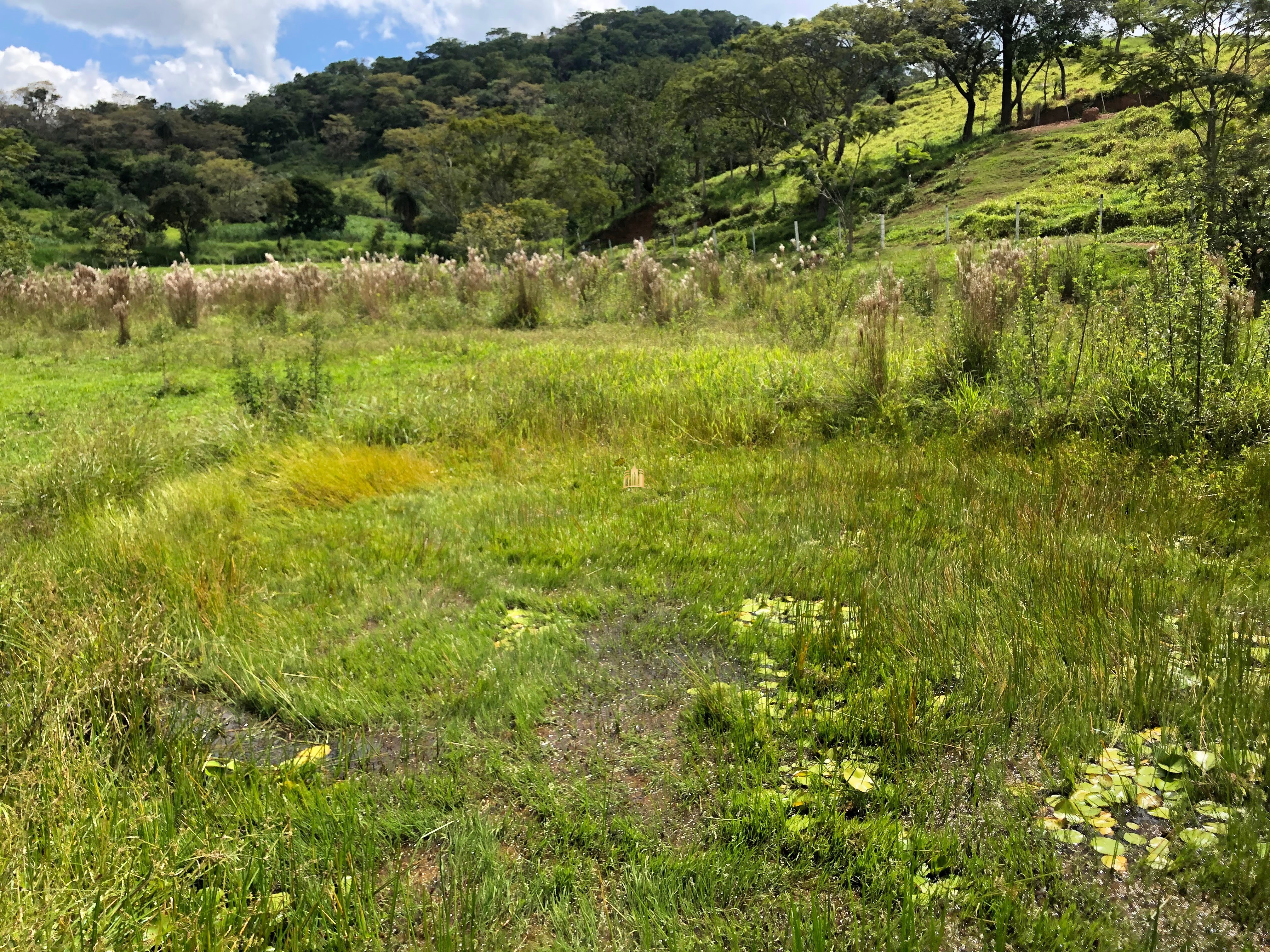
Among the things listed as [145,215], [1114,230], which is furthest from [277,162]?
[1114,230]

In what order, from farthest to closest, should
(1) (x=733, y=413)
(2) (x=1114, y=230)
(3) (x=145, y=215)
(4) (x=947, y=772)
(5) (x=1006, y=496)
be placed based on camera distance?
(3) (x=145, y=215), (2) (x=1114, y=230), (1) (x=733, y=413), (5) (x=1006, y=496), (4) (x=947, y=772)

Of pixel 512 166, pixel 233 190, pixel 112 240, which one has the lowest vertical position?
pixel 112 240

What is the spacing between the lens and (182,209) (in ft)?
155

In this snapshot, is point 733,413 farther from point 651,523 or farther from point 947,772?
point 947,772

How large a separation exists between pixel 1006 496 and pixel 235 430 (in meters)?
5.99

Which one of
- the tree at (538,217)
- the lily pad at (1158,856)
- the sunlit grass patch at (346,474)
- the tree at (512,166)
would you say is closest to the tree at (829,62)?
the tree at (512,166)

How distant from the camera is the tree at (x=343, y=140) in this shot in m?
87.9

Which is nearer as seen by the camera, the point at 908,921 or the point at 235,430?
the point at 908,921

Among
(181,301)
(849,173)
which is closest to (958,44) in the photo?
(849,173)

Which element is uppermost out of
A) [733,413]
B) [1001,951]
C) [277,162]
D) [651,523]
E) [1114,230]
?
[277,162]

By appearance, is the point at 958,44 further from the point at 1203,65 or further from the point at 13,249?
the point at 13,249

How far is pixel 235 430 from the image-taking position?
641 centimetres

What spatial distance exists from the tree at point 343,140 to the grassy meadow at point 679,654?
94.0 meters

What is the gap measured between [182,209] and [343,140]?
47.6 meters
